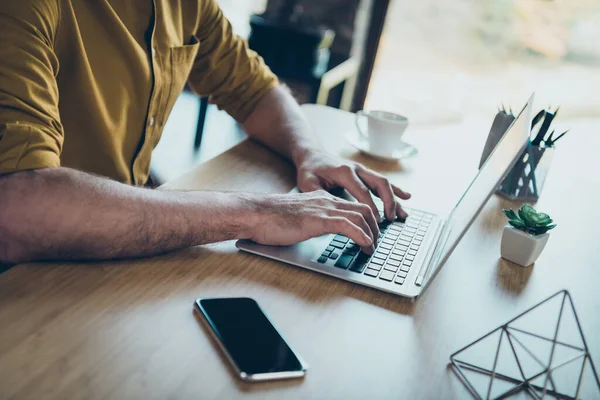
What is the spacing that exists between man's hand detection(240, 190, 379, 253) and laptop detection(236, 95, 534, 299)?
0.06 feet

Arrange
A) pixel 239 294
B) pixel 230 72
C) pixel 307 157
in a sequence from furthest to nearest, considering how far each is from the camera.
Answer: pixel 230 72, pixel 307 157, pixel 239 294

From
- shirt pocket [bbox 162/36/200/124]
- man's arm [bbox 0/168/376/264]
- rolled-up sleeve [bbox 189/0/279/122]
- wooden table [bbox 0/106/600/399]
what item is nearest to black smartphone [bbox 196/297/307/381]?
wooden table [bbox 0/106/600/399]

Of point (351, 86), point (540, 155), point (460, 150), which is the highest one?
point (540, 155)

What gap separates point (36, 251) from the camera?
0.74 m

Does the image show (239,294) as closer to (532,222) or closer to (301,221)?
(301,221)

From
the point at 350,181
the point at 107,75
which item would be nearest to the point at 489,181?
the point at 350,181

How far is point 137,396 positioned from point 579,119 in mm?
3280

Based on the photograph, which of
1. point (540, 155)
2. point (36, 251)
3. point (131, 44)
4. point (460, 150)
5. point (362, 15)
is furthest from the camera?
point (362, 15)

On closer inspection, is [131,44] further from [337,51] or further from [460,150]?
[337,51]

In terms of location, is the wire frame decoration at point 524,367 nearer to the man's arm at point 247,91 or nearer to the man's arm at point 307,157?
the man's arm at point 307,157

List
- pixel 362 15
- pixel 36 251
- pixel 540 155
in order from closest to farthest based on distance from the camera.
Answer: pixel 36 251
pixel 540 155
pixel 362 15

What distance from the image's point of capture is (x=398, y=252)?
94cm

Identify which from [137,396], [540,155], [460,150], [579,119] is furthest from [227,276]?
[579,119]

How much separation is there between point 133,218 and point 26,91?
223 mm
